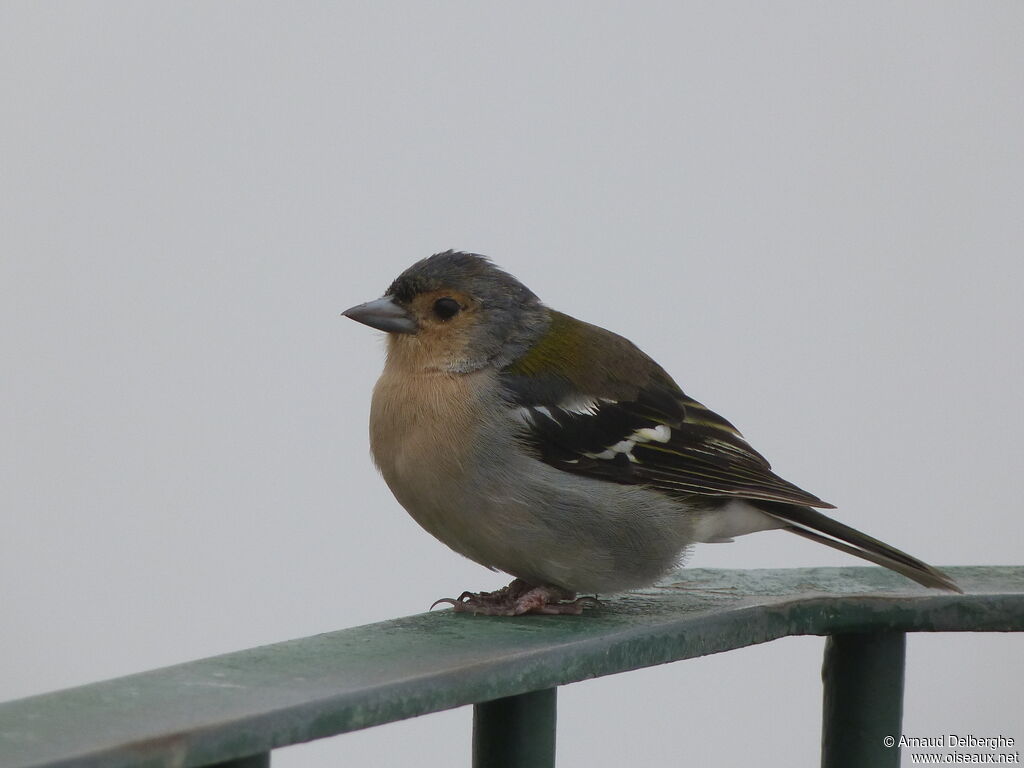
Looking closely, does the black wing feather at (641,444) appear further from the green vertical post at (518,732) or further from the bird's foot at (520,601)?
the green vertical post at (518,732)

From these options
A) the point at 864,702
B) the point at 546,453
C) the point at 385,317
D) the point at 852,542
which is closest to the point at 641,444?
the point at 546,453

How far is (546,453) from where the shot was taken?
3.50m

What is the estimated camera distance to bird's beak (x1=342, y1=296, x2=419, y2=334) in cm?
377

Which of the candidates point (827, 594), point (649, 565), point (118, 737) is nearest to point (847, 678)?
point (827, 594)

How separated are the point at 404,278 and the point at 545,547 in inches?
35.8

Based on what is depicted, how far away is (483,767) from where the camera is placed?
2.38 meters

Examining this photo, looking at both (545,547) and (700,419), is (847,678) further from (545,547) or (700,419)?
(700,419)

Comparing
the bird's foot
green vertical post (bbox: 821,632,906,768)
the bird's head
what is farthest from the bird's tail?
the bird's head

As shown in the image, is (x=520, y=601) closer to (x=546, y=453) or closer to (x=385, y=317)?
(x=546, y=453)

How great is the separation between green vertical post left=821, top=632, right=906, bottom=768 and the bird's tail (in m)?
0.25

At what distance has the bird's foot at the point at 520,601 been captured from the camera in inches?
129

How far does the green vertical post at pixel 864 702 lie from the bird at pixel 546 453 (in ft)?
1.07

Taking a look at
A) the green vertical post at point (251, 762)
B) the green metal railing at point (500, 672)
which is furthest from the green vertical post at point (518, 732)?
the green vertical post at point (251, 762)

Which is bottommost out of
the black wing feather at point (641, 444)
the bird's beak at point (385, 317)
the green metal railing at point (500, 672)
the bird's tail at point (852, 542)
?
the green metal railing at point (500, 672)
